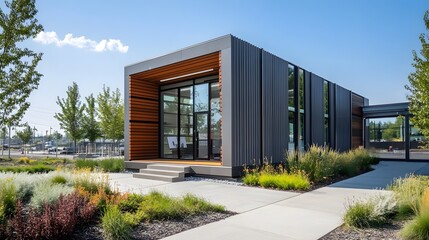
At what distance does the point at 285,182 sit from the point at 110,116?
16814 millimetres

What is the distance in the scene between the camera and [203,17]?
9.04 meters

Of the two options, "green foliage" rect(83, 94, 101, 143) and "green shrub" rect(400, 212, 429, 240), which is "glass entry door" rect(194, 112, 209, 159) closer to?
"green shrub" rect(400, 212, 429, 240)

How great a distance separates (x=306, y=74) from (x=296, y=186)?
8080 mm

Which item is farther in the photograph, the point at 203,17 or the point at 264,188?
the point at 203,17

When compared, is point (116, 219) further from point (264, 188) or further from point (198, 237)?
point (264, 188)

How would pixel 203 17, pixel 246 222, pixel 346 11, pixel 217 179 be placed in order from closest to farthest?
pixel 246 222, pixel 203 17, pixel 217 179, pixel 346 11

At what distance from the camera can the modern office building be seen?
9625 mm

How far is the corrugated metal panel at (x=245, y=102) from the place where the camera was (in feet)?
31.1

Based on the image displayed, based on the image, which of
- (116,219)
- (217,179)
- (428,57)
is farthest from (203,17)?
(116,219)

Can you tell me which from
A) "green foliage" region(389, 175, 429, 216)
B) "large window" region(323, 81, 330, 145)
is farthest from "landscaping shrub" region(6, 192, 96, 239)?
"large window" region(323, 81, 330, 145)

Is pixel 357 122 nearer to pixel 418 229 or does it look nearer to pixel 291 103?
Result: pixel 291 103

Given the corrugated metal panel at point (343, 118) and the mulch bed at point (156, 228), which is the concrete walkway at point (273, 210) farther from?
the corrugated metal panel at point (343, 118)

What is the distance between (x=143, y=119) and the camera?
13719 millimetres

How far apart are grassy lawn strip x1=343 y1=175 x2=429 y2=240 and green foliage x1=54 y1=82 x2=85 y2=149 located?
65.8ft
